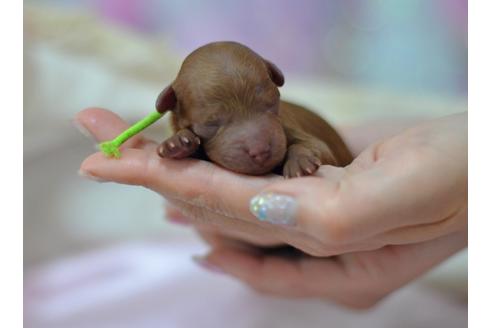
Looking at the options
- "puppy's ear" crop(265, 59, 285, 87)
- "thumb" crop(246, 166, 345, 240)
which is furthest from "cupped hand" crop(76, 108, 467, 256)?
"puppy's ear" crop(265, 59, 285, 87)

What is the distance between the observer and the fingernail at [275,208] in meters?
→ 1.48

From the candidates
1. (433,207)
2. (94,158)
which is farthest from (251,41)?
(433,207)

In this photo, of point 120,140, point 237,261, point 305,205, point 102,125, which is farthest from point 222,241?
point 305,205

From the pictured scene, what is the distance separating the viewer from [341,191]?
4.80ft

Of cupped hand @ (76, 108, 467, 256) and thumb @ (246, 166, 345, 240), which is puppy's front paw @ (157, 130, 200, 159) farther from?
thumb @ (246, 166, 345, 240)

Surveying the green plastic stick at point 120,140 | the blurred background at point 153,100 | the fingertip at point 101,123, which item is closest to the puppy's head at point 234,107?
the green plastic stick at point 120,140

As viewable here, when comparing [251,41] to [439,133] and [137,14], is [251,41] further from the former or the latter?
[439,133]

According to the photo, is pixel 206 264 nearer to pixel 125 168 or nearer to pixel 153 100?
pixel 125 168

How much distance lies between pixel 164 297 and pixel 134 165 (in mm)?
1620

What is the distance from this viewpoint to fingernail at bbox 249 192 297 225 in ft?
4.84

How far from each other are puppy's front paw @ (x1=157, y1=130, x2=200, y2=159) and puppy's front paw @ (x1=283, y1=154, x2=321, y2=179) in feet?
0.95

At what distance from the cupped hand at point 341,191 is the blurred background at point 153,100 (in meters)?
1.32

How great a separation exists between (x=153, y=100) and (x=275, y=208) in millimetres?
2623

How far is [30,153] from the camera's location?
3.54m
